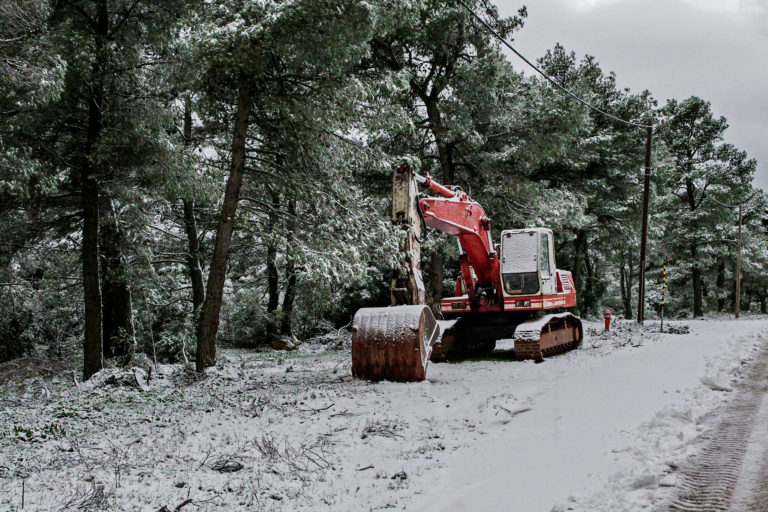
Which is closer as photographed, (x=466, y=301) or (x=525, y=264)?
(x=525, y=264)

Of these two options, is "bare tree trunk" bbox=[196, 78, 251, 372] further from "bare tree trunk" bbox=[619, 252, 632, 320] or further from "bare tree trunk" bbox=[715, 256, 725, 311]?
"bare tree trunk" bbox=[715, 256, 725, 311]

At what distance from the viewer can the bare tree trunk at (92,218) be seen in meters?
9.89

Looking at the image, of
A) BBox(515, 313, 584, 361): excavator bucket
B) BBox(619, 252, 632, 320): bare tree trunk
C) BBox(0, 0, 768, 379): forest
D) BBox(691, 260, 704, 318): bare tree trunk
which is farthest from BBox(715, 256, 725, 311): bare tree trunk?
BBox(515, 313, 584, 361): excavator bucket

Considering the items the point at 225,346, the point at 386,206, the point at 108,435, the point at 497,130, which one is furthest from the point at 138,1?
the point at 225,346

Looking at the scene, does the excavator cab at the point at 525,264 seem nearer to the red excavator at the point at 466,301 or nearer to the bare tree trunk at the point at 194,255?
the red excavator at the point at 466,301

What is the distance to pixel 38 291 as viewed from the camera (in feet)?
38.9

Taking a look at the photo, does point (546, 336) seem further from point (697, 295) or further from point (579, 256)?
point (697, 295)

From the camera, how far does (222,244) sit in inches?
396

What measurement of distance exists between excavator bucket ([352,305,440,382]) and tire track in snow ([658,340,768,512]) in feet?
13.0

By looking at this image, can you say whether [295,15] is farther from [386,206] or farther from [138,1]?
[386,206]

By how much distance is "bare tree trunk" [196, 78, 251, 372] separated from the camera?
396 inches

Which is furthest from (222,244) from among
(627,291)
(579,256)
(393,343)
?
(627,291)

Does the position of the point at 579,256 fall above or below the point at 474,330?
above

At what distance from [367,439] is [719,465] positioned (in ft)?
10.5
